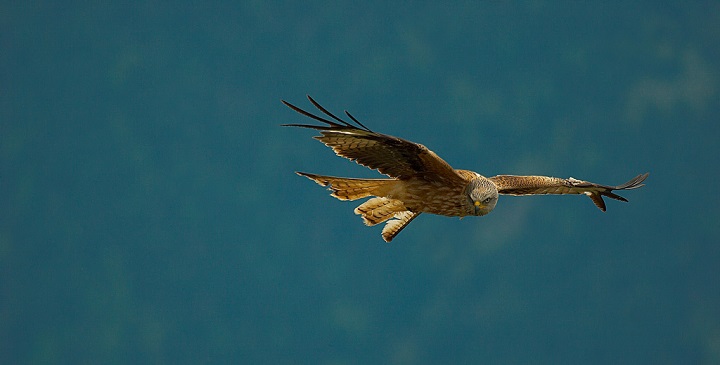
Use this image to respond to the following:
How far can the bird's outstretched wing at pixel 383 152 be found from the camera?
746 cm

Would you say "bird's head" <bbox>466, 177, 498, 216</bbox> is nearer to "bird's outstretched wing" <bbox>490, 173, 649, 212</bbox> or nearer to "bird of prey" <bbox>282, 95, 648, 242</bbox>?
"bird of prey" <bbox>282, 95, 648, 242</bbox>

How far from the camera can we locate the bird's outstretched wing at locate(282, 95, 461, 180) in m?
7.46

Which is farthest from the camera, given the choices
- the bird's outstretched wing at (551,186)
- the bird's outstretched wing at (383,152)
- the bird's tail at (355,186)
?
the bird's outstretched wing at (551,186)

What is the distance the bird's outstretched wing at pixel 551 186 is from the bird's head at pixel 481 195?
0.64 meters

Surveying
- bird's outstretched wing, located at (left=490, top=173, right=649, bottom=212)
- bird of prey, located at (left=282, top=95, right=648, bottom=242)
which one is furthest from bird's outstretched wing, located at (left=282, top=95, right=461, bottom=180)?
bird's outstretched wing, located at (left=490, top=173, right=649, bottom=212)

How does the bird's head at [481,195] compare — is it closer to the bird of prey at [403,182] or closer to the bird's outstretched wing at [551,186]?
the bird of prey at [403,182]

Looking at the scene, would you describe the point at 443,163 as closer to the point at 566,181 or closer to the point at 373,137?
the point at 373,137

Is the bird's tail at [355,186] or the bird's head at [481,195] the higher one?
the bird's tail at [355,186]

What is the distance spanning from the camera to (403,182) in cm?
827

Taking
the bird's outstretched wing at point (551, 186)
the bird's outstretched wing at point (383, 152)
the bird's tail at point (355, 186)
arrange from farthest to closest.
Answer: the bird's outstretched wing at point (551, 186)
the bird's tail at point (355, 186)
the bird's outstretched wing at point (383, 152)

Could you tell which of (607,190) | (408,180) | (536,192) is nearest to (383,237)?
(408,180)

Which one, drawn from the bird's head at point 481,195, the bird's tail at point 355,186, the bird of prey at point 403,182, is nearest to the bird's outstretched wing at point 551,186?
the bird of prey at point 403,182

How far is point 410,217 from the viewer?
29.6 feet

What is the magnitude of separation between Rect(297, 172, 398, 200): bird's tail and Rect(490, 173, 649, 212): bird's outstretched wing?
1.07 metres
